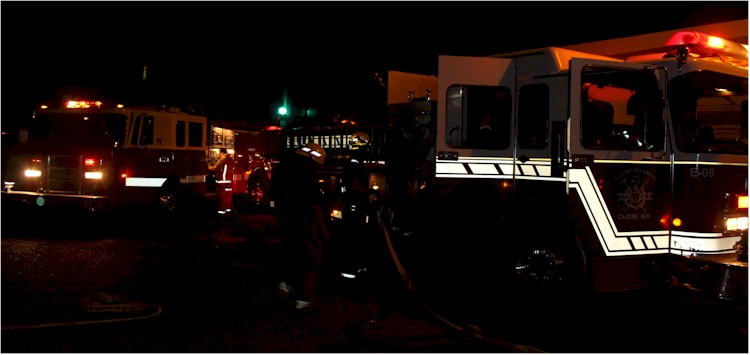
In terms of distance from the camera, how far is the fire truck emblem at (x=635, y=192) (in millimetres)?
6590

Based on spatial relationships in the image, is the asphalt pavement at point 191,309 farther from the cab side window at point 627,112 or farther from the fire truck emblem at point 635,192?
the cab side window at point 627,112

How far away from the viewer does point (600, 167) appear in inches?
257

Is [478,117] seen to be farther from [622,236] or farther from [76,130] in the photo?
[76,130]

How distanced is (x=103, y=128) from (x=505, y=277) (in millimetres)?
8356

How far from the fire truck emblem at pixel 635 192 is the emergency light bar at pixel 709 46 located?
131 centimetres

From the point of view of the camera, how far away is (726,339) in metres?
5.71

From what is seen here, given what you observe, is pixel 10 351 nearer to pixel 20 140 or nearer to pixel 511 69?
pixel 511 69

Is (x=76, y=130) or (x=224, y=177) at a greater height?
(x=76, y=130)

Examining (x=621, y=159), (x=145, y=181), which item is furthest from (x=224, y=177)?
(x=621, y=159)

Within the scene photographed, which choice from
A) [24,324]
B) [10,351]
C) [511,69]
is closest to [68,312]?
[24,324]

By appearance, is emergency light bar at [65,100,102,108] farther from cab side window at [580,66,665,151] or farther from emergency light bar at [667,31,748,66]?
emergency light bar at [667,31,748,66]

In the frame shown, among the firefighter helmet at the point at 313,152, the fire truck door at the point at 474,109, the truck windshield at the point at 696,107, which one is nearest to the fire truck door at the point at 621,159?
the truck windshield at the point at 696,107

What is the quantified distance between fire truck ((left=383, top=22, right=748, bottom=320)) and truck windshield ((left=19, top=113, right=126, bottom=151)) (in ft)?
23.9

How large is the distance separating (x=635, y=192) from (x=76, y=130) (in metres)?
10.1
